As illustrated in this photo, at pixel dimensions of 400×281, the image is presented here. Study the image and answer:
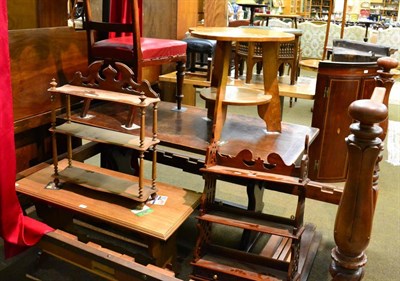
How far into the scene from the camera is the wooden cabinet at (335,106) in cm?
330

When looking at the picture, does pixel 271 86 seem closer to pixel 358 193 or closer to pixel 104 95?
pixel 104 95

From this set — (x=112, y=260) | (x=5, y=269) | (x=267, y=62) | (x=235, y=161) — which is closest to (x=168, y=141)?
(x=235, y=161)

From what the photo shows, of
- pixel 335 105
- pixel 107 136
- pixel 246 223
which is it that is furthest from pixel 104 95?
pixel 335 105

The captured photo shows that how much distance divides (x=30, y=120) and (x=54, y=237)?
2.95ft

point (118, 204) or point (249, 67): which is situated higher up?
point (249, 67)

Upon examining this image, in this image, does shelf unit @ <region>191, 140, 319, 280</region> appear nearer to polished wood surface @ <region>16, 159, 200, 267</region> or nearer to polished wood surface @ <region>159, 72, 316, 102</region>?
polished wood surface @ <region>16, 159, 200, 267</region>

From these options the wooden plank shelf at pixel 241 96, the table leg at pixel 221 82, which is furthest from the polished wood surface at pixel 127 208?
the wooden plank shelf at pixel 241 96

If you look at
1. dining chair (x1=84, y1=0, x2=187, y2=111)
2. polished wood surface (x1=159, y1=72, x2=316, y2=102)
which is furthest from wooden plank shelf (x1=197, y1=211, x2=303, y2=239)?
polished wood surface (x1=159, y1=72, x2=316, y2=102)

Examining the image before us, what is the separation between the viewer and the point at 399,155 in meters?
4.34

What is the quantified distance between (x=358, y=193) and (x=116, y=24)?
1.82 m

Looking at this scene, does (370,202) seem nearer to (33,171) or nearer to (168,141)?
(168,141)

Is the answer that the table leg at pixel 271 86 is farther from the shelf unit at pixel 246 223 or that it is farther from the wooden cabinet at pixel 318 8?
the wooden cabinet at pixel 318 8

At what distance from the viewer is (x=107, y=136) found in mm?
2162

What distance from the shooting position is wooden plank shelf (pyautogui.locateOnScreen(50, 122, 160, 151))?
202cm
